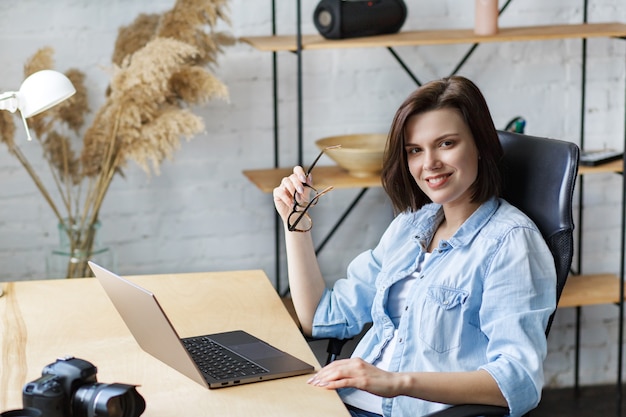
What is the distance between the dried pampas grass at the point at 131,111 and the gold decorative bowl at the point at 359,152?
16.0 inches

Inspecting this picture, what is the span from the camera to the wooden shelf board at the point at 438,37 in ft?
9.21

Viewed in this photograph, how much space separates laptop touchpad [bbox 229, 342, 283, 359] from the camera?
1771 millimetres

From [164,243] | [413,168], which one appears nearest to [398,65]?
[164,243]

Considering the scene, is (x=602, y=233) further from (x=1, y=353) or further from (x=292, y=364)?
(x=1, y=353)

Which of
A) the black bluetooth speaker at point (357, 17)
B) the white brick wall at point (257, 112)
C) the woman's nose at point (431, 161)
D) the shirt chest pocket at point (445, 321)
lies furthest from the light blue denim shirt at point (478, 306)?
the white brick wall at point (257, 112)

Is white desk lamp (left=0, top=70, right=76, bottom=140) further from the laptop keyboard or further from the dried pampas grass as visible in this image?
the dried pampas grass

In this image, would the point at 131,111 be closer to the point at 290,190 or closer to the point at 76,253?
the point at 76,253

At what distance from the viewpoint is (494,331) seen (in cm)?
175

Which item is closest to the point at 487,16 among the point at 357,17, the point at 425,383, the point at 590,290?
the point at 357,17

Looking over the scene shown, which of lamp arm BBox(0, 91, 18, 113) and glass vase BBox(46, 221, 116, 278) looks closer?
lamp arm BBox(0, 91, 18, 113)

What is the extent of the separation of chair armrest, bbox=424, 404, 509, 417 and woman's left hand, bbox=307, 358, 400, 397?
0.10m

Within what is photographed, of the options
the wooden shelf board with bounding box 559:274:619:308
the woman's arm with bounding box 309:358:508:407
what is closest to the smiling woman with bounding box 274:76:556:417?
the woman's arm with bounding box 309:358:508:407

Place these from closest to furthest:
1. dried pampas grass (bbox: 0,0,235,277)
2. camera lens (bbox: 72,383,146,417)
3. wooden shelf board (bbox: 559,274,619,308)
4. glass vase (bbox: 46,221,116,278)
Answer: camera lens (bbox: 72,383,146,417) < dried pampas grass (bbox: 0,0,235,277) < glass vase (bbox: 46,221,116,278) < wooden shelf board (bbox: 559,274,619,308)

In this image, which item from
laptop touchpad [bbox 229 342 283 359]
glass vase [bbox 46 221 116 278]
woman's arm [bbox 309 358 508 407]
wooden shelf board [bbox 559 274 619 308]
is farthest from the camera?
wooden shelf board [bbox 559 274 619 308]
